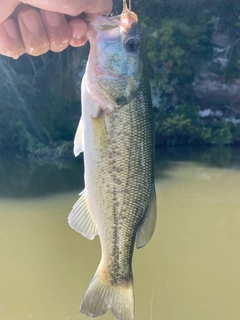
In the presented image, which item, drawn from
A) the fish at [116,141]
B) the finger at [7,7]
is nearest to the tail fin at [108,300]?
the fish at [116,141]

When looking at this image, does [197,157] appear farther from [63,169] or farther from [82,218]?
[82,218]

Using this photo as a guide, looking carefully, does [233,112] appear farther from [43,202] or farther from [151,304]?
[151,304]

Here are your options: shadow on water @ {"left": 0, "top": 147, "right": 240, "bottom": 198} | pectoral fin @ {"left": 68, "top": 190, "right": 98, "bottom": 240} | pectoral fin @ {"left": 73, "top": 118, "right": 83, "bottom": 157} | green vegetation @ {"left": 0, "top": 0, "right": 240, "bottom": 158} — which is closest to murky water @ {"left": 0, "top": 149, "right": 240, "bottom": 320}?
shadow on water @ {"left": 0, "top": 147, "right": 240, "bottom": 198}

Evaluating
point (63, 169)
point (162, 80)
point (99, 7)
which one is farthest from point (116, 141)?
point (162, 80)

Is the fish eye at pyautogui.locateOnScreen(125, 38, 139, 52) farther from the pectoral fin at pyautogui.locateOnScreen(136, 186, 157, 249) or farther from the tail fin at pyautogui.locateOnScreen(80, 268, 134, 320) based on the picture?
the tail fin at pyautogui.locateOnScreen(80, 268, 134, 320)

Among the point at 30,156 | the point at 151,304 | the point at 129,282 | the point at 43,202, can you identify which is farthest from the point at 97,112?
the point at 30,156
